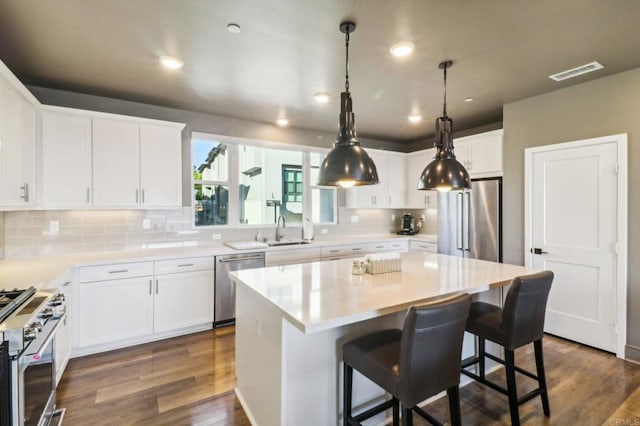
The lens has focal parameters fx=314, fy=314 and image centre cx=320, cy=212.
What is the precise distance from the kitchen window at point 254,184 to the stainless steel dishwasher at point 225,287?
79 centimetres

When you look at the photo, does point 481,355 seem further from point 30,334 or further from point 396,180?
point 396,180

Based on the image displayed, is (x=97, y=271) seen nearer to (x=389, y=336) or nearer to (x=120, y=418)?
(x=120, y=418)

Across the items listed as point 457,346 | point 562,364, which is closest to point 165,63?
point 457,346

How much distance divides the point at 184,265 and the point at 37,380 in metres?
1.79

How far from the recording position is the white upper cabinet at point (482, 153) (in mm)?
4035

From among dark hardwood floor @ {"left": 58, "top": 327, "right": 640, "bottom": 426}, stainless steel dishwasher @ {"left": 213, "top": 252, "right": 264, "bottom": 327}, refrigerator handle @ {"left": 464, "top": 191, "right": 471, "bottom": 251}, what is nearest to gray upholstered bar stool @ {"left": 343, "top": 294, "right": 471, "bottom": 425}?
dark hardwood floor @ {"left": 58, "top": 327, "right": 640, "bottom": 426}

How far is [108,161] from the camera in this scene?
3.22 metres

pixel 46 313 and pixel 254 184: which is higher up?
pixel 254 184

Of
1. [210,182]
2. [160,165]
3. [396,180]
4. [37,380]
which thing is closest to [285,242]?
[210,182]

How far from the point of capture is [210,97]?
3.48 m

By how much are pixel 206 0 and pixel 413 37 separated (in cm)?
141

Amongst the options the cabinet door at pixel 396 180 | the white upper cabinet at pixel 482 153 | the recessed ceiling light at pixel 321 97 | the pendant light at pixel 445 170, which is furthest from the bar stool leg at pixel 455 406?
the cabinet door at pixel 396 180

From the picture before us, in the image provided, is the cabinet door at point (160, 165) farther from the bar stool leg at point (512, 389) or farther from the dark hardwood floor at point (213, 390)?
the bar stool leg at point (512, 389)

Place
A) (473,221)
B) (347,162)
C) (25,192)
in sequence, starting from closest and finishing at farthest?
(347,162), (25,192), (473,221)
